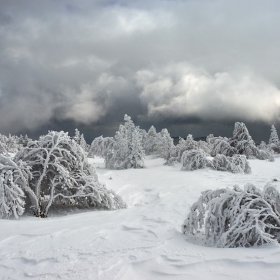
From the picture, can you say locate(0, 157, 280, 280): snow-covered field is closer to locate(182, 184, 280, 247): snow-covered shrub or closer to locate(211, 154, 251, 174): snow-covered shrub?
locate(182, 184, 280, 247): snow-covered shrub

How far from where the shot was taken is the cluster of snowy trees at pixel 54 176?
7.26 m

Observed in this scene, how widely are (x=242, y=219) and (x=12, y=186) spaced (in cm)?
583

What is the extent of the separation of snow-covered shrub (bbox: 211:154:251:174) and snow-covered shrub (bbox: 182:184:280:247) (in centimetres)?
1316

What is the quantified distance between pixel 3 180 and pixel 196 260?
218 inches

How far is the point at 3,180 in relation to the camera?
21.5 ft

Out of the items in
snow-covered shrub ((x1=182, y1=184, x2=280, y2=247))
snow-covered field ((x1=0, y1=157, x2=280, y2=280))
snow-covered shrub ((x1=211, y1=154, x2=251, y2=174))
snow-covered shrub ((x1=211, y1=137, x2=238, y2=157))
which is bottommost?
snow-covered field ((x1=0, y1=157, x2=280, y2=280))

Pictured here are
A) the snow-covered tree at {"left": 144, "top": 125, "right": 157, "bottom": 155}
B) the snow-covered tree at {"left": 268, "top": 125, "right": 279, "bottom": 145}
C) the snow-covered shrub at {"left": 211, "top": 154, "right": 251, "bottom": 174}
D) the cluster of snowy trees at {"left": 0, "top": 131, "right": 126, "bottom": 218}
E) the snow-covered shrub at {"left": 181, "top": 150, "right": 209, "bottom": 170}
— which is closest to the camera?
the cluster of snowy trees at {"left": 0, "top": 131, "right": 126, "bottom": 218}

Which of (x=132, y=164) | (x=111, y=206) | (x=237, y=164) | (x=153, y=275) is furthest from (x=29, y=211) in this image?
(x=132, y=164)

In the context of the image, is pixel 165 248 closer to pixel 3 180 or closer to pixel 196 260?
pixel 196 260

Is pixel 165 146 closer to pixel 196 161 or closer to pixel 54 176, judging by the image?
A: pixel 196 161

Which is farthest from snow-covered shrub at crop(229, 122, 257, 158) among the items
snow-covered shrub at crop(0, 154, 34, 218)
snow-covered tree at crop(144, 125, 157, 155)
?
snow-covered shrub at crop(0, 154, 34, 218)

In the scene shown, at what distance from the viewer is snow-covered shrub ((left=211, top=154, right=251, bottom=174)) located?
16572 mm

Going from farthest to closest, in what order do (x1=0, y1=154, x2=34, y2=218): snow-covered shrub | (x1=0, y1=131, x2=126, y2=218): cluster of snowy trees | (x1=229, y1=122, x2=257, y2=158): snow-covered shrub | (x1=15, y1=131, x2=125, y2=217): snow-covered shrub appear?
(x1=229, y1=122, x2=257, y2=158): snow-covered shrub → (x1=15, y1=131, x2=125, y2=217): snow-covered shrub → (x1=0, y1=131, x2=126, y2=218): cluster of snowy trees → (x1=0, y1=154, x2=34, y2=218): snow-covered shrub

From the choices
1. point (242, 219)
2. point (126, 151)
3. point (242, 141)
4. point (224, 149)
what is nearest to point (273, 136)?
point (242, 141)
